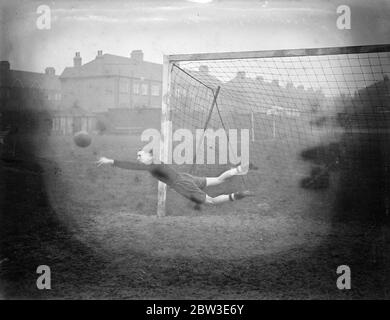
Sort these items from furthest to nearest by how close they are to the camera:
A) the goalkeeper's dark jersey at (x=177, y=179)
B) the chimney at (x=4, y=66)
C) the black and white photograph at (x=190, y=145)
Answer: the goalkeeper's dark jersey at (x=177, y=179)
the chimney at (x=4, y=66)
the black and white photograph at (x=190, y=145)

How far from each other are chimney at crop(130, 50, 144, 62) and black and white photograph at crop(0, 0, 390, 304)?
0.09 feet

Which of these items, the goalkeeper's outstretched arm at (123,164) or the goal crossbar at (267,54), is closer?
the goal crossbar at (267,54)

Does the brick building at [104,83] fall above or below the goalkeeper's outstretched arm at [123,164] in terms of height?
above

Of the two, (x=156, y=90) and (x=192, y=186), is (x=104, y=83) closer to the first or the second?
(x=156, y=90)

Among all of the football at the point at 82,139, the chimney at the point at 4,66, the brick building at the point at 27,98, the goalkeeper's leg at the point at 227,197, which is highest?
the chimney at the point at 4,66

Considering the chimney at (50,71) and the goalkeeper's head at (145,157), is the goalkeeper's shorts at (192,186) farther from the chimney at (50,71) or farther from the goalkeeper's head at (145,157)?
the chimney at (50,71)

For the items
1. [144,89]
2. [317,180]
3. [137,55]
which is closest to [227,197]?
[317,180]

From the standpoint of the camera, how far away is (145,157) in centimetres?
308

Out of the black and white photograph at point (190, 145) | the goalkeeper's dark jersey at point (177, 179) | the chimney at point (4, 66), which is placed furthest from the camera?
the goalkeeper's dark jersey at point (177, 179)

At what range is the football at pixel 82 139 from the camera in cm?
304

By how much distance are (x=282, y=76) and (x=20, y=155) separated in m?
2.26

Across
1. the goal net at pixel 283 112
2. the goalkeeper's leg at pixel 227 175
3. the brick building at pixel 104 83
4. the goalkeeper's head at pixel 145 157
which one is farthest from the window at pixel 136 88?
the goalkeeper's leg at pixel 227 175
